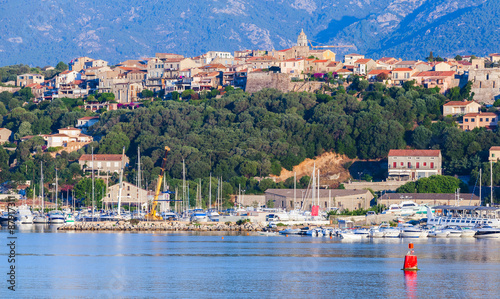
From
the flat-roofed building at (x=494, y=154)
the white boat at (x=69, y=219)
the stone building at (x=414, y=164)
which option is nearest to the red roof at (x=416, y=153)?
the stone building at (x=414, y=164)

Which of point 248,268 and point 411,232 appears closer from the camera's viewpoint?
point 248,268

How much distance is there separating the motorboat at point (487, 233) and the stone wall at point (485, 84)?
1593 inches

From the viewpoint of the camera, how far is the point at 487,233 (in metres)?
59.9

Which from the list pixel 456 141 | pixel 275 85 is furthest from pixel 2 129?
pixel 456 141

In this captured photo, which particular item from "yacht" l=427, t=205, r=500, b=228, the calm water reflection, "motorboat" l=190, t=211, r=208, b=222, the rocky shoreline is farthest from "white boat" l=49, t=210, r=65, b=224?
"yacht" l=427, t=205, r=500, b=228

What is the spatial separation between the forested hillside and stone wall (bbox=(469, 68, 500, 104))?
1849 millimetres

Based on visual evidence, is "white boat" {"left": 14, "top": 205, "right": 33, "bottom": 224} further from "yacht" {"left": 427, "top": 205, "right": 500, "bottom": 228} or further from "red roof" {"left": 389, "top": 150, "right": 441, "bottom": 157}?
"red roof" {"left": 389, "top": 150, "right": 441, "bottom": 157}

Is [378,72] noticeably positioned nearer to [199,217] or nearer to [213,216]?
[213,216]

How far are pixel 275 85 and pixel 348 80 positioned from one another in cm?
963

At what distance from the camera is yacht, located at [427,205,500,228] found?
2475 inches

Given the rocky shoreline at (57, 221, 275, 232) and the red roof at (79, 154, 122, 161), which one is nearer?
the rocky shoreline at (57, 221, 275, 232)

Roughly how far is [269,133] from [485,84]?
27.9 meters

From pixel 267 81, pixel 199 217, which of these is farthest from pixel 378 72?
pixel 199 217

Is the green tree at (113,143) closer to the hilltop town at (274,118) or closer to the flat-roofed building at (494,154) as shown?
the hilltop town at (274,118)
